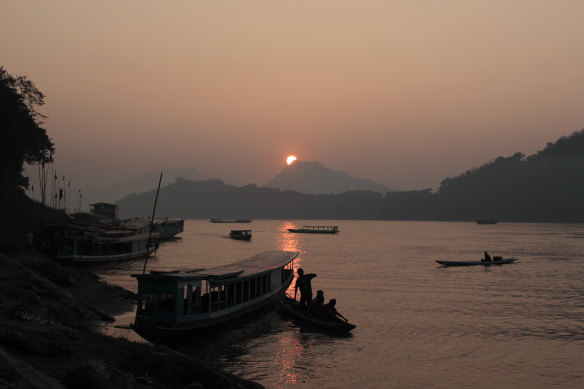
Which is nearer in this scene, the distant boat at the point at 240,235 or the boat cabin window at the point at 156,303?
the boat cabin window at the point at 156,303

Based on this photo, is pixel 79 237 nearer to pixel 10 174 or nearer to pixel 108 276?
pixel 108 276

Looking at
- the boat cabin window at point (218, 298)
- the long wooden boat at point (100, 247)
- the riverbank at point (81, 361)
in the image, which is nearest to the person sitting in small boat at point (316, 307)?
the boat cabin window at point (218, 298)

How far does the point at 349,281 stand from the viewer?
54469 mm

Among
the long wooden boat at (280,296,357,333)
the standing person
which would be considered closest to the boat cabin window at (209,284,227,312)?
the long wooden boat at (280,296,357,333)

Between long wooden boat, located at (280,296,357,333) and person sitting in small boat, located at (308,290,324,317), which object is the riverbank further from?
person sitting in small boat, located at (308,290,324,317)

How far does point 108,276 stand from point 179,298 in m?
30.5

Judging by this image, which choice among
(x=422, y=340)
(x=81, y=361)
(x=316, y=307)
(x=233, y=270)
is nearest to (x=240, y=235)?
(x=233, y=270)

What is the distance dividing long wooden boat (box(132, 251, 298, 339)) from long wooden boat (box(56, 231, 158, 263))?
64.6ft

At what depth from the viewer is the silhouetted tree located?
61.3 meters

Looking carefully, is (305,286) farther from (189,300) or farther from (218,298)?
(189,300)

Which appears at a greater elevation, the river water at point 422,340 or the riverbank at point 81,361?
the riverbank at point 81,361

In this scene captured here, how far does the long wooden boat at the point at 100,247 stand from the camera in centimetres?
5488

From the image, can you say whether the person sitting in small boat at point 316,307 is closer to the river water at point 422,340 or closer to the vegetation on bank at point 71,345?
the river water at point 422,340

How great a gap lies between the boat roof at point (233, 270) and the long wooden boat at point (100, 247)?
12837 millimetres
